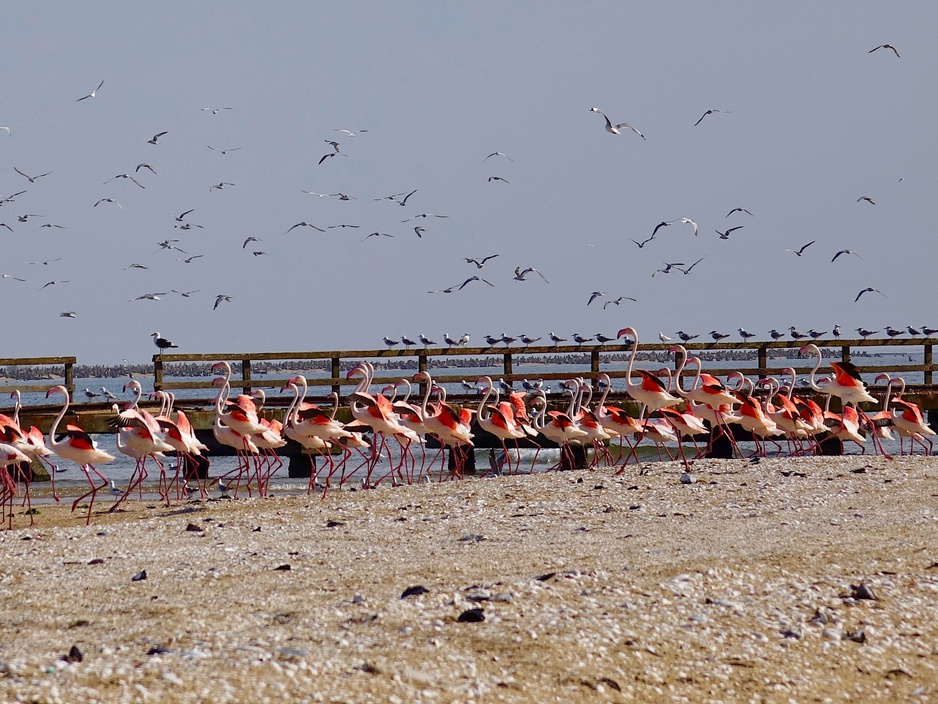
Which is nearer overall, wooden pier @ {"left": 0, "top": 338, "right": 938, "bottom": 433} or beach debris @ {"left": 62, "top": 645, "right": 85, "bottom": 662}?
beach debris @ {"left": 62, "top": 645, "right": 85, "bottom": 662}

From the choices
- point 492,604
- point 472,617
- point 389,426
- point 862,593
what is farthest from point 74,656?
point 389,426

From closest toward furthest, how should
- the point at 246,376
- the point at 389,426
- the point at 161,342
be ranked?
the point at 389,426
the point at 246,376
the point at 161,342

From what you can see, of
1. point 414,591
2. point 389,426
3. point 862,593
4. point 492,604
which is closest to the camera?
point 492,604

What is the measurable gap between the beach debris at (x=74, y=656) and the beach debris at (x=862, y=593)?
4261 mm

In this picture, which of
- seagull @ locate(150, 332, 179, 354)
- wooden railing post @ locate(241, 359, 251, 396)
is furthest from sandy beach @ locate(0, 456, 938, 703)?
seagull @ locate(150, 332, 179, 354)

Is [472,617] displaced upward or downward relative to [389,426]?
upward

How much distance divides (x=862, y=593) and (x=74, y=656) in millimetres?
4362

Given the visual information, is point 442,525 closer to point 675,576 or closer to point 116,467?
point 675,576

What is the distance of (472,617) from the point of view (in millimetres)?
6324

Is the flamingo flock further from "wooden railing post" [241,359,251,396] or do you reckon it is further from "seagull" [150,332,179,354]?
"seagull" [150,332,179,354]

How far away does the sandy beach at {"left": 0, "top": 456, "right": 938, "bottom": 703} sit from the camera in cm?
539

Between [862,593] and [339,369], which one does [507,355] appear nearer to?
[339,369]

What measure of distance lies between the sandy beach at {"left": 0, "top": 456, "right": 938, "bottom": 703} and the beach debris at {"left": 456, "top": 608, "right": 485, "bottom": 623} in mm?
14

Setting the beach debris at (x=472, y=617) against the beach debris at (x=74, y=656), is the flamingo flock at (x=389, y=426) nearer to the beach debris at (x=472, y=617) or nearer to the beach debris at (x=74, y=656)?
the beach debris at (x=74, y=656)
